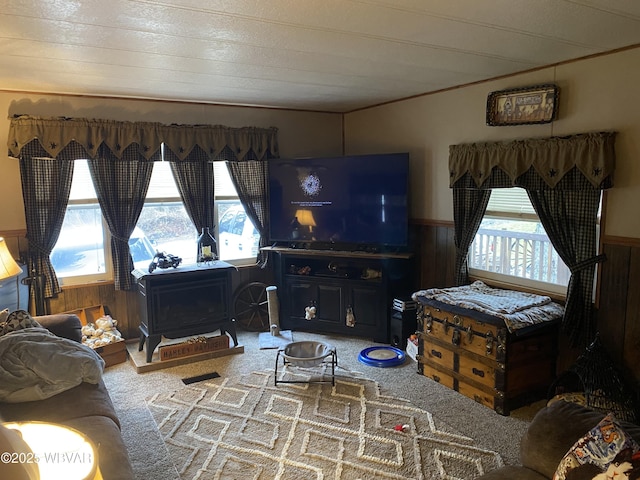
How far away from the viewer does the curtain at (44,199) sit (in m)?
4.03

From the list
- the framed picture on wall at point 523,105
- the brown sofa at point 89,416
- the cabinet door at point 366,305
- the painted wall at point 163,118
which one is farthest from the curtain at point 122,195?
the framed picture on wall at point 523,105

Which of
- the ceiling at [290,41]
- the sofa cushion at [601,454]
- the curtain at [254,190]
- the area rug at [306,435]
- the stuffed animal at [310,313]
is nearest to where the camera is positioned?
the sofa cushion at [601,454]

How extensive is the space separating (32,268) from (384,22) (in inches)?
135

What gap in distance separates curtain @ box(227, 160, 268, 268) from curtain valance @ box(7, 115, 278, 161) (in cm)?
11

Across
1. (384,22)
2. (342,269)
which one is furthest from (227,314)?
(384,22)

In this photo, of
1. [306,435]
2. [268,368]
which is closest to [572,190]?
[306,435]

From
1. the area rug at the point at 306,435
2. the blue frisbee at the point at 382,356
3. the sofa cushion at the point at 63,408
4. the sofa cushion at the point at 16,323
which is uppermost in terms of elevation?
the sofa cushion at the point at 16,323

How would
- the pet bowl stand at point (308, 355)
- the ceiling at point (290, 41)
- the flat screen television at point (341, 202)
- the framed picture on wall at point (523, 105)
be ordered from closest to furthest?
the ceiling at point (290, 41) → the framed picture on wall at point (523, 105) → the pet bowl stand at point (308, 355) → the flat screen television at point (341, 202)

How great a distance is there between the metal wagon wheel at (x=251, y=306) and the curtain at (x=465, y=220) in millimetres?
2019

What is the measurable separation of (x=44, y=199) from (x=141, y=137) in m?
0.96

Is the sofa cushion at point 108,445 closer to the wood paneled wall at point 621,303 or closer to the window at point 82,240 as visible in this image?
the window at point 82,240

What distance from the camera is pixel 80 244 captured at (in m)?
4.39

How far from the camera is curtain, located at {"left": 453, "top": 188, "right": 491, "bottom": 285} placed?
13.1 ft

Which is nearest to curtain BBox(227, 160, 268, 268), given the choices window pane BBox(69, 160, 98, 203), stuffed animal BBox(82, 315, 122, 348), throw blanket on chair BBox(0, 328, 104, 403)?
window pane BBox(69, 160, 98, 203)
